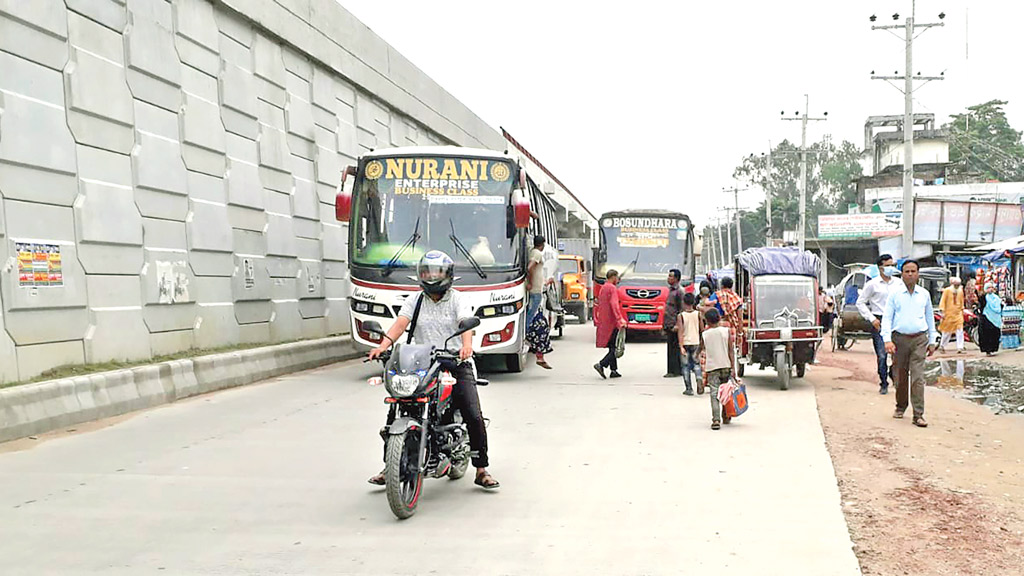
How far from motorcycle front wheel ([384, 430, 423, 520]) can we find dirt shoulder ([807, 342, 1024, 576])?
2.66 metres

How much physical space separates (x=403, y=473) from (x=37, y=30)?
726 cm

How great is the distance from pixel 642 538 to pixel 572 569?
0.72 m

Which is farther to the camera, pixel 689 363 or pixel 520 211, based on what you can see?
pixel 520 211

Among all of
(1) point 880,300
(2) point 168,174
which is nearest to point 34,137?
(2) point 168,174

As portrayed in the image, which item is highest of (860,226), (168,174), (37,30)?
(37,30)

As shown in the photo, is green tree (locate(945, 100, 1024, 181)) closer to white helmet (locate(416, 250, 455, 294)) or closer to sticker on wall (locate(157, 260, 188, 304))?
sticker on wall (locate(157, 260, 188, 304))

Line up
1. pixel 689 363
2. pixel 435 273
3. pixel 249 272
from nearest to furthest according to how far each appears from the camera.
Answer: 1. pixel 435 273
2. pixel 689 363
3. pixel 249 272

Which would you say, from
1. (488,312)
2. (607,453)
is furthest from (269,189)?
(607,453)

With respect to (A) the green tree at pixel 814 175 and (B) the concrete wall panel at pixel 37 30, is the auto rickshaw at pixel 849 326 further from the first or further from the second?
(A) the green tree at pixel 814 175

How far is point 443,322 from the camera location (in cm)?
636

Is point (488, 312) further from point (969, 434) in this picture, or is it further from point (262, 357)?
point (969, 434)

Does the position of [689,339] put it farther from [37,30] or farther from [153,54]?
[37,30]

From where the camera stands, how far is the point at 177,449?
8031 mm

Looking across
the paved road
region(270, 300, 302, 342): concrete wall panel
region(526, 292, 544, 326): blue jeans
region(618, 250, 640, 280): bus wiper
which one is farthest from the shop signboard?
the paved road
